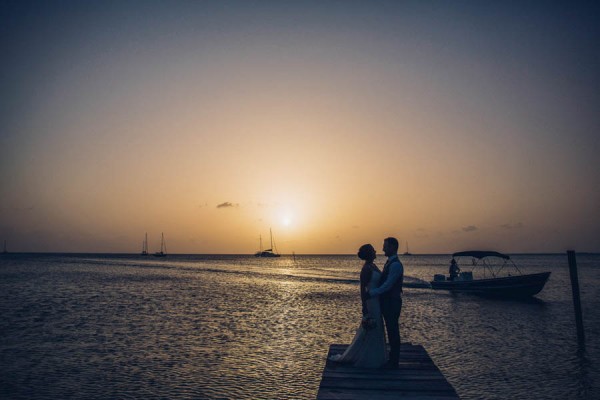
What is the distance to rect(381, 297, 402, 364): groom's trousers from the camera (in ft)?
27.4

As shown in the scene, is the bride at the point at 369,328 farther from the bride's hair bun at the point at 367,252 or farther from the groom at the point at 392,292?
the groom at the point at 392,292

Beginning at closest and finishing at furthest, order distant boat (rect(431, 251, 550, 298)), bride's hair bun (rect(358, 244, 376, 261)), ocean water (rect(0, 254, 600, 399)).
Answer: bride's hair bun (rect(358, 244, 376, 261)) → ocean water (rect(0, 254, 600, 399)) → distant boat (rect(431, 251, 550, 298))

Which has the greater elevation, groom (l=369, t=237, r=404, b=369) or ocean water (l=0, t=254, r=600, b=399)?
groom (l=369, t=237, r=404, b=369)

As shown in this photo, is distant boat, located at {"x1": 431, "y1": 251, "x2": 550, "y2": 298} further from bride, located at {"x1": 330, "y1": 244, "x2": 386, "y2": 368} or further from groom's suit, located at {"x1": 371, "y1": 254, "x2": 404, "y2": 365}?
bride, located at {"x1": 330, "y1": 244, "x2": 386, "y2": 368}

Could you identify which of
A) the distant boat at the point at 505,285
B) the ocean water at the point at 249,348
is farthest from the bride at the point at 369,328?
the distant boat at the point at 505,285

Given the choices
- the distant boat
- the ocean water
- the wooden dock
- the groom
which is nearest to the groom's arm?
the groom

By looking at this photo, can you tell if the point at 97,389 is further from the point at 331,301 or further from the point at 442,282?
the point at 442,282

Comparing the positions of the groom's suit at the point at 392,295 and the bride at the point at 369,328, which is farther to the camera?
the bride at the point at 369,328

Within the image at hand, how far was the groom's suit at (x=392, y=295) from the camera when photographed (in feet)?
26.6

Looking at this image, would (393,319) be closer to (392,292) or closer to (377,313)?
(377,313)

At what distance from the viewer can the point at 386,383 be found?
7.43 m

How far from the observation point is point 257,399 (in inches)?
430

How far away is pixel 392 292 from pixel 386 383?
1666 mm

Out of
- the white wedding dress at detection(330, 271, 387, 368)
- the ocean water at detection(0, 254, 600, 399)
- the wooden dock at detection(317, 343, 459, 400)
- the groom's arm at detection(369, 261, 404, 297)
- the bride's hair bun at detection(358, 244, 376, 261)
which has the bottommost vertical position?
the ocean water at detection(0, 254, 600, 399)
